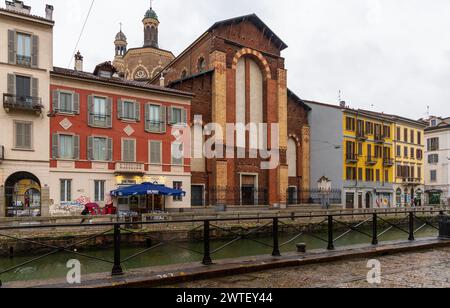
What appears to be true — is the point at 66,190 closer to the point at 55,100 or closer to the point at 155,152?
the point at 55,100

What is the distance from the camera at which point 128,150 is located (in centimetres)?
2777

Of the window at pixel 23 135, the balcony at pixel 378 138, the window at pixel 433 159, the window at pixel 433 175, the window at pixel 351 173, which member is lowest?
the window at pixel 433 175

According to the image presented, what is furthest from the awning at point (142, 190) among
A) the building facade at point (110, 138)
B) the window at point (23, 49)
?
the window at point (23, 49)

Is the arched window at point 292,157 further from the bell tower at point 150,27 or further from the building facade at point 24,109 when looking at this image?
the bell tower at point 150,27

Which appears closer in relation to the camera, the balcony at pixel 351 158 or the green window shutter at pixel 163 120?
the green window shutter at pixel 163 120

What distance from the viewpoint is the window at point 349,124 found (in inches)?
1679

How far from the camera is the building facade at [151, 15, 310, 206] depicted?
33625 millimetres

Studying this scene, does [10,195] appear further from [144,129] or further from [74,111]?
[144,129]

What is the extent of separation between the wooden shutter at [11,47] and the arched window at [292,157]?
26925 mm

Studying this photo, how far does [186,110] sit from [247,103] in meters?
8.13

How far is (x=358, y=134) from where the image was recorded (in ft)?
143

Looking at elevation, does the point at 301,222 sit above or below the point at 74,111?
below

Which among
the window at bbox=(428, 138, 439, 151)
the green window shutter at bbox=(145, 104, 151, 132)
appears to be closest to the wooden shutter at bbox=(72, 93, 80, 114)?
the green window shutter at bbox=(145, 104, 151, 132)

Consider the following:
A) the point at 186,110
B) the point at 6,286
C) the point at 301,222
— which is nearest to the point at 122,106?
the point at 186,110
